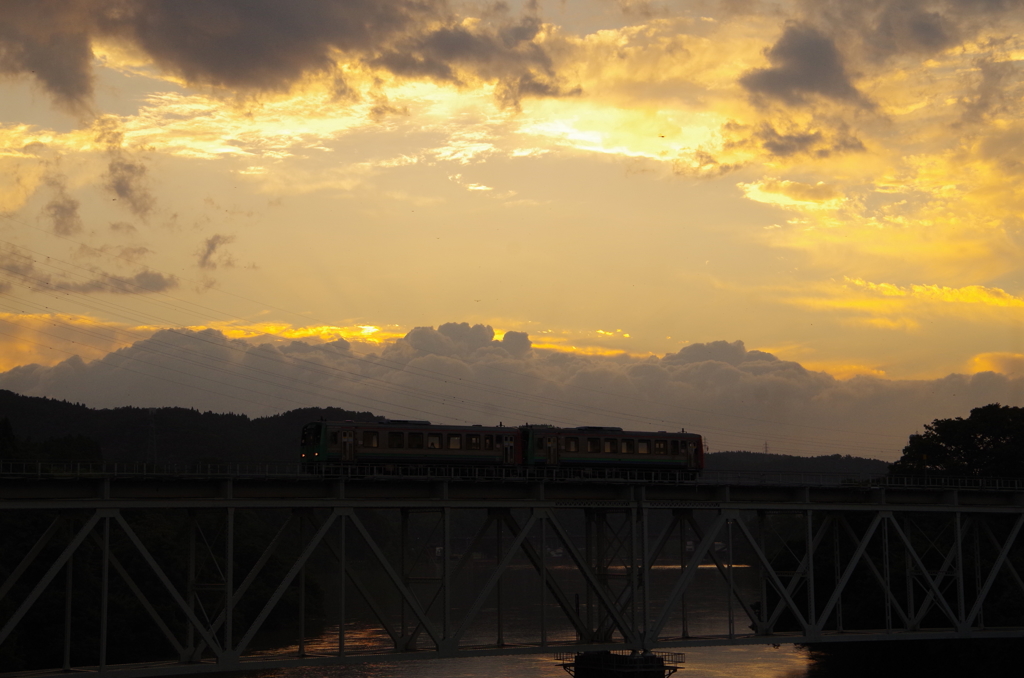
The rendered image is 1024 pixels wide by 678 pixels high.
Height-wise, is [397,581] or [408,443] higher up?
[408,443]

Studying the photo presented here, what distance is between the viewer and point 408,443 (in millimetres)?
66438

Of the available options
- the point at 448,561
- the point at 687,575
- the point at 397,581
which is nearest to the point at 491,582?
the point at 448,561

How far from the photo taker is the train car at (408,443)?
64.4 meters

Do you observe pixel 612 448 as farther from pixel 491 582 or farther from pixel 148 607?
pixel 148 607

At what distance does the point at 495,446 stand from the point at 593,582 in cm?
1125

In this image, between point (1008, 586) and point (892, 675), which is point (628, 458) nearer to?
point (892, 675)

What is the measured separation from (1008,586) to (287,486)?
6663 centimetres

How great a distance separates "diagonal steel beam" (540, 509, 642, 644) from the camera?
62312 millimetres

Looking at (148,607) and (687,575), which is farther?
(687,575)

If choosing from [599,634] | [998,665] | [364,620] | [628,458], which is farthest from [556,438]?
[364,620]

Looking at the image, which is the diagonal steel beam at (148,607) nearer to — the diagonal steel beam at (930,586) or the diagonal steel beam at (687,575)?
the diagonal steel beam at (687,575)

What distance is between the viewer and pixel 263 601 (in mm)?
117438

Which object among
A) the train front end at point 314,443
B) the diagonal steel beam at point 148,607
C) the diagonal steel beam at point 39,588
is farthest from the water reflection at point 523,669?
the diagonal steel beam at point 39,588

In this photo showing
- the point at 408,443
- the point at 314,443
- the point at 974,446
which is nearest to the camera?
the point at 314,443
